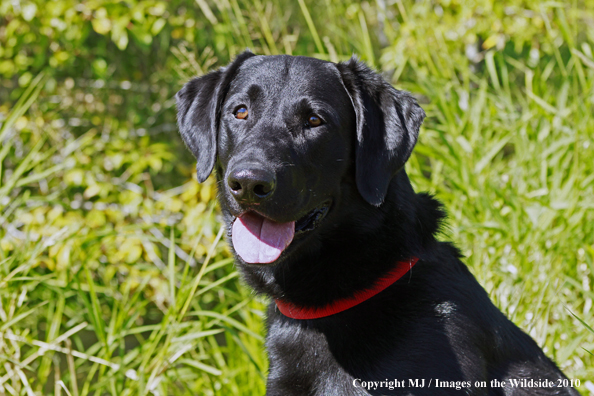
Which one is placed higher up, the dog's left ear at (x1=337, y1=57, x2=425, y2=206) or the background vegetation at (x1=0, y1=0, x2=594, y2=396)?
the dog's left ear at (x1=337, y1=57, x2=425, y2=206)

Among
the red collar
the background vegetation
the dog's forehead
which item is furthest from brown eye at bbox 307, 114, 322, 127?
the background vegetation

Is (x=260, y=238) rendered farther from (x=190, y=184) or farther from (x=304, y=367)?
(x=190, y=184)

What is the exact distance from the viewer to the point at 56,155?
482 cm

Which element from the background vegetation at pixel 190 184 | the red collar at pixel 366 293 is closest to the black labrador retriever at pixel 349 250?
the red collar at pixel 366 293

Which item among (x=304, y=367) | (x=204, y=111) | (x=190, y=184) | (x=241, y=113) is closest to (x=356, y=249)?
(x=304, y=367)

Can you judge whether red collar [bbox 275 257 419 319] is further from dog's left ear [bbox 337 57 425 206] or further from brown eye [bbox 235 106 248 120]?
brown eye [bbox 235 106 248 120]

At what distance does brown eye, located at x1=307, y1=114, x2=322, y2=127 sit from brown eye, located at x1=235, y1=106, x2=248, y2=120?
0.88 ft

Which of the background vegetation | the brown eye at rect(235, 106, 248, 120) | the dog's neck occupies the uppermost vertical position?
the brown eye at rect(235, 106, 248, 120)

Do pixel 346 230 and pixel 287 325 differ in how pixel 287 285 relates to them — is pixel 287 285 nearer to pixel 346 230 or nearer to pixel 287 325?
pixel 287 325

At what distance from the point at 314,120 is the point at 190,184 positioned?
8.39 feet

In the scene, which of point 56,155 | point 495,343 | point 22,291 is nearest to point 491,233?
point 495,343

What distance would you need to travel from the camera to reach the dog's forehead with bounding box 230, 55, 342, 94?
2.23 meters

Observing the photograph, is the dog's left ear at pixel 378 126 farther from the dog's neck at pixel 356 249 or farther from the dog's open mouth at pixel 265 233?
the dog's open mouth at pixel 265 233

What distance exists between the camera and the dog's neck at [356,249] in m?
2.08
